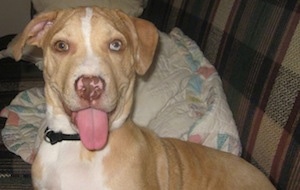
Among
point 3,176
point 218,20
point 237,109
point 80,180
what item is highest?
point 218,20

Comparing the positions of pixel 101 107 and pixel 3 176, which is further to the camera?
pixel 3 176

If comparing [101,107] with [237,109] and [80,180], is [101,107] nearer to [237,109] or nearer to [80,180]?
[80,180]

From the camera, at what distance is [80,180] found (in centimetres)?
173

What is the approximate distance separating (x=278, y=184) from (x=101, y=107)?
0.84 metres

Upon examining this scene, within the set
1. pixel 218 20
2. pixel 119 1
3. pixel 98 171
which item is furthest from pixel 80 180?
pixel 119 1

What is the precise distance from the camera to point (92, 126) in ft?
5.43

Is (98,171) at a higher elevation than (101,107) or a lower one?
lower

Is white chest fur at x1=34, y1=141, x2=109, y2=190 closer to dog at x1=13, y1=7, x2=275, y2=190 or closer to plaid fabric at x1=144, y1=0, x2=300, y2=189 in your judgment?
dog at x1=13, y1=7, x2=275, y2=190

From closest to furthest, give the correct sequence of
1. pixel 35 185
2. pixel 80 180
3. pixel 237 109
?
pixel 80 180 < pixel 35 185 < pixel 237 109

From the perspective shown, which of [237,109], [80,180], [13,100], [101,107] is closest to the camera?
[101,107]

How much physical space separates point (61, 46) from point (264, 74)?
88cm

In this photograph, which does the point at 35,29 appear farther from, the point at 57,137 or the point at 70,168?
the point at 70,168

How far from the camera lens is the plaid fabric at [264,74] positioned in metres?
1.83

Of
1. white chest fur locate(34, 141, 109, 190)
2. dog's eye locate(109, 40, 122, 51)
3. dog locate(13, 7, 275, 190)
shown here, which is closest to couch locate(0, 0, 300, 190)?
dog locate(13, 7, 275, 190)
